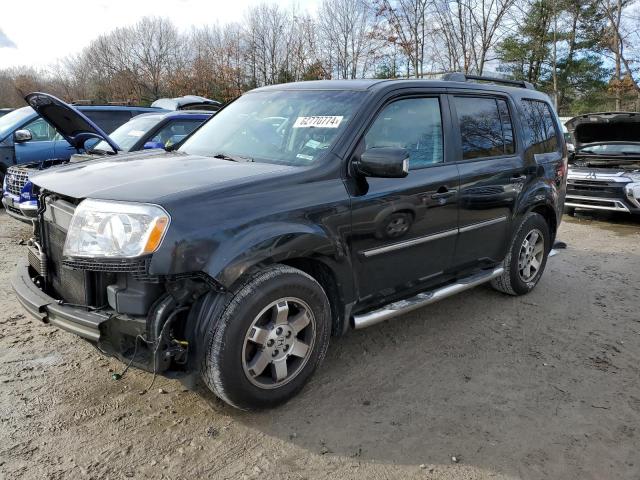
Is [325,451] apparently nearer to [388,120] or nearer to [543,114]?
[388,120]

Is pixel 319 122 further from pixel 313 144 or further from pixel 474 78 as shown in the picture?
pixel 474 78

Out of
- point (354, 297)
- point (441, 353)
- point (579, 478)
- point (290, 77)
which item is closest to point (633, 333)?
point (441, 353)

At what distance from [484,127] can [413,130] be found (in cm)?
93

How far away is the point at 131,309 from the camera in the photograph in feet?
8.30

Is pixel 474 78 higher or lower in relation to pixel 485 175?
higher

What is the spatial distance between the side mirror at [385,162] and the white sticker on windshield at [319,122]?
1.27ft

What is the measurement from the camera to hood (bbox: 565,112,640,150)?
8.93m

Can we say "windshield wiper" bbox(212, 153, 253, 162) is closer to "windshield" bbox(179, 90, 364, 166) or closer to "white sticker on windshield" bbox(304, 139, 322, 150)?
"windshield" bbox(179, 90, 364, 166)

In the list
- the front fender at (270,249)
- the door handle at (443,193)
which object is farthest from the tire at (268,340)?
the door handle at (443,193)

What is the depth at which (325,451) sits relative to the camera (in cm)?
262

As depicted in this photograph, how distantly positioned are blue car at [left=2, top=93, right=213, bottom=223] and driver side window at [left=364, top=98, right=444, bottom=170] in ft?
5.68

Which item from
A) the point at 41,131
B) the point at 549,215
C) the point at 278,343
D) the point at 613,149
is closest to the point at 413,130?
the point at 278,343

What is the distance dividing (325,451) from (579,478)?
1.24 metres

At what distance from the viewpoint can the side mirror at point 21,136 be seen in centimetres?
873
